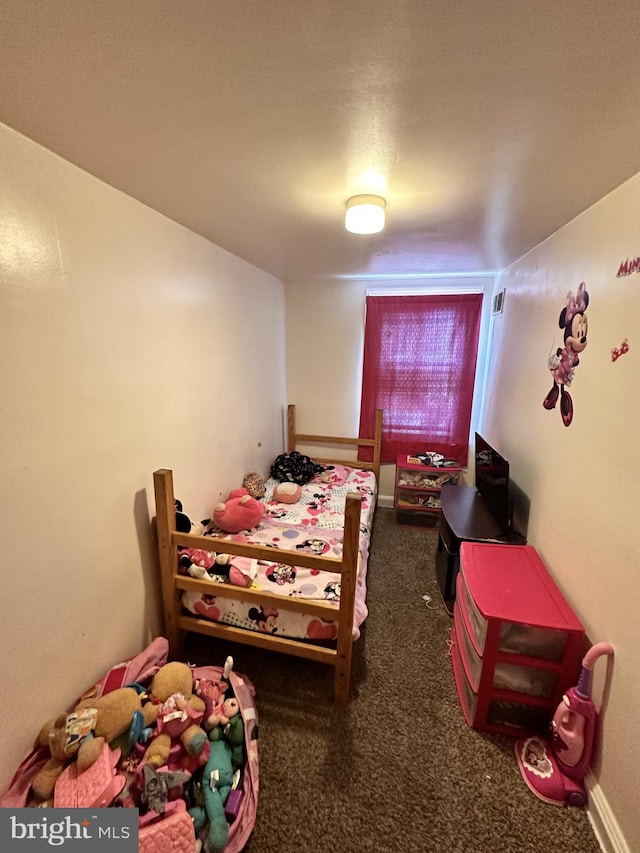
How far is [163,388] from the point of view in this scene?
5.66 feet

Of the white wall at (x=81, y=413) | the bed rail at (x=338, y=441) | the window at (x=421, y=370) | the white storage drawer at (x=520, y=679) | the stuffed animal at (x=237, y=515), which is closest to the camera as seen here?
the white wall at (x=81, y=413)

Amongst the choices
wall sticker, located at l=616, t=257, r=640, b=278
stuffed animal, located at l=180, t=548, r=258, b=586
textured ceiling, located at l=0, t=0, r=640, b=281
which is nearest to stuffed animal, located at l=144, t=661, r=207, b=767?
stuffed animal, located at l=180, t=548, r=258, b=586

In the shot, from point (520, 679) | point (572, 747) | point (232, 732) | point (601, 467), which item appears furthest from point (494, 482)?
point (232, 732)

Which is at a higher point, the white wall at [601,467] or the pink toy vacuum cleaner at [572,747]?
the white wall at [601,467]

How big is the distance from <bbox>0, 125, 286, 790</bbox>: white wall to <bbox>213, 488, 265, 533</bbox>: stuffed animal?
215 millimetres

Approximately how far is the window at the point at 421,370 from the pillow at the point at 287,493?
1043 millimetres

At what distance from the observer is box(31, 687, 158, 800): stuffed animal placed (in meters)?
1.11

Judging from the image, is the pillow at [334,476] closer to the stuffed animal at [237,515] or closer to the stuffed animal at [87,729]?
the stuffed animal at [237,515]

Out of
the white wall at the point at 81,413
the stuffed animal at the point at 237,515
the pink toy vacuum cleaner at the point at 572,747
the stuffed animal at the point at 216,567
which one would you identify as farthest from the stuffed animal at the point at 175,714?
the pink toy vacuum cleaner at the point at 572,747

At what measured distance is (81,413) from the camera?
1.27 meters

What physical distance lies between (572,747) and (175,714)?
1.46 metres

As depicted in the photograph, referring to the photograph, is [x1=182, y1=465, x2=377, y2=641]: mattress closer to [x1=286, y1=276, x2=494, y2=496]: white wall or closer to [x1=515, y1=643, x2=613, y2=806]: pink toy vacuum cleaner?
[x1=286, y1=276, x2=494, y2=496]: white wall

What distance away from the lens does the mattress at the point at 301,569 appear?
5.36 ft

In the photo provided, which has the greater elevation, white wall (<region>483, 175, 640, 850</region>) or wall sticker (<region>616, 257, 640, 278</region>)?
wall sticker (<region>616, 257, 640, 278</region>)
